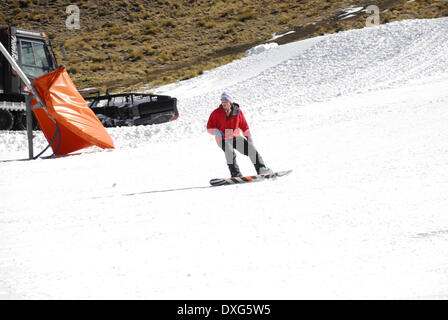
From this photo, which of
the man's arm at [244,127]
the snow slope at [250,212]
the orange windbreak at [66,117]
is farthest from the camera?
the orange windbreak at [66,117]

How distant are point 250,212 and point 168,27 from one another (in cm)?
3807

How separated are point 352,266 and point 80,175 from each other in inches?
234

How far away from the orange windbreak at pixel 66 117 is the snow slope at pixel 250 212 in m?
0.49

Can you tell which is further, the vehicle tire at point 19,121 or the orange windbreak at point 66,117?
the vehicle tire at point 19,121

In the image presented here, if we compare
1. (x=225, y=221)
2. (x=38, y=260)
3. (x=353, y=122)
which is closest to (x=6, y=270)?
(x=38, y=260)

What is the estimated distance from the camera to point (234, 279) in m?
3.76

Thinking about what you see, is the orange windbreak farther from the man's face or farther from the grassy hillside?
the grassy hillside

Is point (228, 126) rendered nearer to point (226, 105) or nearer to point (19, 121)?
point (226, 105)

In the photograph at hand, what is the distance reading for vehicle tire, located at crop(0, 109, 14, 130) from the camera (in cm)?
1418

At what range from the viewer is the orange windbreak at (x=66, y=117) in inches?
440

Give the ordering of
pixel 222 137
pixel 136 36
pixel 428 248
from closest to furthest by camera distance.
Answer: pixel 428 248 → pixel 222 137 → pixel 136 36

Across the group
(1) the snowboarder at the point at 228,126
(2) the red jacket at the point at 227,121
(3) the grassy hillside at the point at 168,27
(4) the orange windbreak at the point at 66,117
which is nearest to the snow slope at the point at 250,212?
(4) the orange windbreak at the point at 66,117

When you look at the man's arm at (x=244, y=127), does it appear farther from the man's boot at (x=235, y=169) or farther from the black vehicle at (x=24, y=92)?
the black vehicle at (x=24, y=92)
